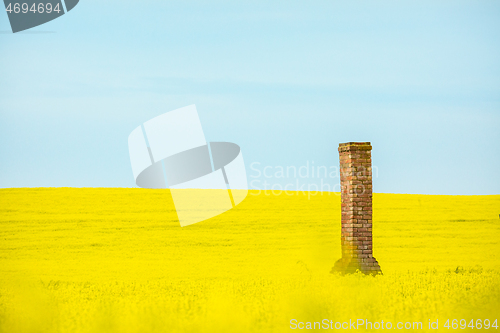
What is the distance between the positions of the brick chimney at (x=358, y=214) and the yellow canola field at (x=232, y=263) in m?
0.51

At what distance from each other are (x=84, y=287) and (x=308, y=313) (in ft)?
25.9

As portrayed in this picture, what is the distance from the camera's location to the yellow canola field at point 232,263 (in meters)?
8.48

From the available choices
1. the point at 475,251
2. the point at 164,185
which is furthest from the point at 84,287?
the point at 475,251

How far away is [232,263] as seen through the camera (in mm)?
18172

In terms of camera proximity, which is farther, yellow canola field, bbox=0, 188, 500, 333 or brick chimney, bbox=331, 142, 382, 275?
brick chimney, bbox=331, 142, 382, 275

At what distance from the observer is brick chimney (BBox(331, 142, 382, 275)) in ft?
41.2

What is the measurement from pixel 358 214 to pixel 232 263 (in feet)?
22.3

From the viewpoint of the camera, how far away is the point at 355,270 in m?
12.4

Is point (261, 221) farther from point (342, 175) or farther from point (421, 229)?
point (342, 175)

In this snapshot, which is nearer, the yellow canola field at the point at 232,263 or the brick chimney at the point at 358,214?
the yellow canola field at the point at 232,263

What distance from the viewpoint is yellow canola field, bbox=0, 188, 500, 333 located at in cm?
848

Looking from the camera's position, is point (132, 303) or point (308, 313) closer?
point (308, 313)

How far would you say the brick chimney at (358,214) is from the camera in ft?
41.2

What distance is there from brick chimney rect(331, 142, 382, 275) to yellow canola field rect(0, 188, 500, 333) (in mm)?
514
